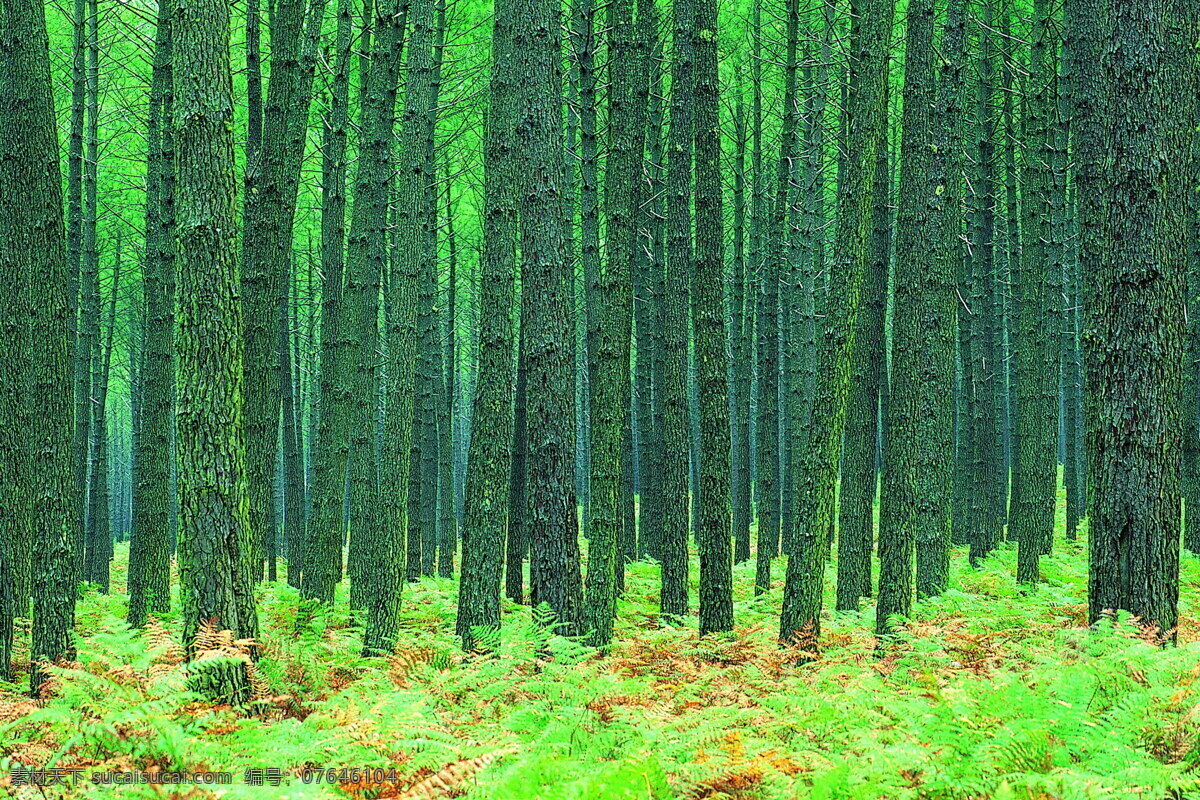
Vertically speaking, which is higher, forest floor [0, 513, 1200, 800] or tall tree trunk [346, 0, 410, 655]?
tall tree trunk [346, 0, 410, 655]

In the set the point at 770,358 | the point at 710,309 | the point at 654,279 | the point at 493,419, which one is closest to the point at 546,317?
the point at 493,419

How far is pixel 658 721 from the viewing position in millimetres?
5281

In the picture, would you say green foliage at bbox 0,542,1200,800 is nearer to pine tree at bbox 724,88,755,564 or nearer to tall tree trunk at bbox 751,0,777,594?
tall tree trunk at bbox 751,0,777,594

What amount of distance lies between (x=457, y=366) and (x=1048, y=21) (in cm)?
2230

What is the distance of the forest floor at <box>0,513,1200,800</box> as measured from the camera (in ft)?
12.8

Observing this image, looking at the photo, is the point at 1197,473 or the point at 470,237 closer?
the point at 1197,473

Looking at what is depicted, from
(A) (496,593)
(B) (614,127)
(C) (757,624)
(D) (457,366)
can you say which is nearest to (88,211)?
(B) (614,127)

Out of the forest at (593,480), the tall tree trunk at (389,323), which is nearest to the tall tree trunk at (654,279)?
the forest at (593,480)

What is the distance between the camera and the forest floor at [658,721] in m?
3.89

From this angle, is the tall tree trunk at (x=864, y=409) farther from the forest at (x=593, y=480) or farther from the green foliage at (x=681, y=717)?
the green foliage at (x=681, y=717)

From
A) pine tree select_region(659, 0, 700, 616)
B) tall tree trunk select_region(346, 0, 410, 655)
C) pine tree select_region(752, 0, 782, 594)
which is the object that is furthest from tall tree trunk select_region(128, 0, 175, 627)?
pine tree select_region(752, 0, 782, 594)

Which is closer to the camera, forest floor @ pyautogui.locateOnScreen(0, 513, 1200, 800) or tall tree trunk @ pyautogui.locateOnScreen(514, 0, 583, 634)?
forest floor @ pyautogui.locateOnScreen(0, 513, 1200, 800)

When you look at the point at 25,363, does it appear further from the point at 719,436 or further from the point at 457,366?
the point at 457,366

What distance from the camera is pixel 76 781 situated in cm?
412
